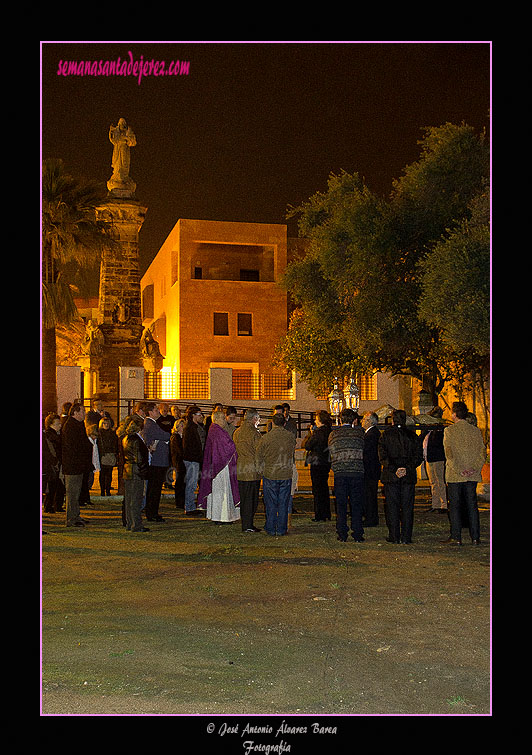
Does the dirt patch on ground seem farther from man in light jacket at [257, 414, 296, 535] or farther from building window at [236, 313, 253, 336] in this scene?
building window at [236, 313, 253, 336]

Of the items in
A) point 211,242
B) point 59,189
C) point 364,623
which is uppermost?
point 211,242

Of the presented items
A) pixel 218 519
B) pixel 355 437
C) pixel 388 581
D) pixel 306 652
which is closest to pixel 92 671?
pixel 306 652

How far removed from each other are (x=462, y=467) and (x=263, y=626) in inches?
193

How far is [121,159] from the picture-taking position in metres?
34.4

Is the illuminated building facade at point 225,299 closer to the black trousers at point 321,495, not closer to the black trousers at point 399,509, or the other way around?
the black trousers at point 321,495

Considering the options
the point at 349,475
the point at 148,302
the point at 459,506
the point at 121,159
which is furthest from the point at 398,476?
the point at 148,302

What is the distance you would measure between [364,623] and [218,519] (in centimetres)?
646

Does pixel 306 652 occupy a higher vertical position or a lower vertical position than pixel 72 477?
lower

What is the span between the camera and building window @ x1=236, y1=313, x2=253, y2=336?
147 feet

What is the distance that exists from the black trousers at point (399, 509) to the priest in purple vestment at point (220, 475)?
9.15 feet

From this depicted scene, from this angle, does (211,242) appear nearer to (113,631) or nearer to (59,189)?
(59,189)

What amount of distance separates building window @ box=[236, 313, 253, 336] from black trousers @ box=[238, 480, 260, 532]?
106ft

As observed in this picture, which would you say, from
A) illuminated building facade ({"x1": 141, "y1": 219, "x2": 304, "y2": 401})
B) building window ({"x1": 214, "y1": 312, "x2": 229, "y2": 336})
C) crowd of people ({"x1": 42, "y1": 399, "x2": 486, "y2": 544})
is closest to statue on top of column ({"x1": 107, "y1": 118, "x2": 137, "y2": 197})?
illuminated building facade ({"x1": 141, "y1": 219, "x2": 304, "y2": 401})

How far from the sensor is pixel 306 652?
20.5 ft
